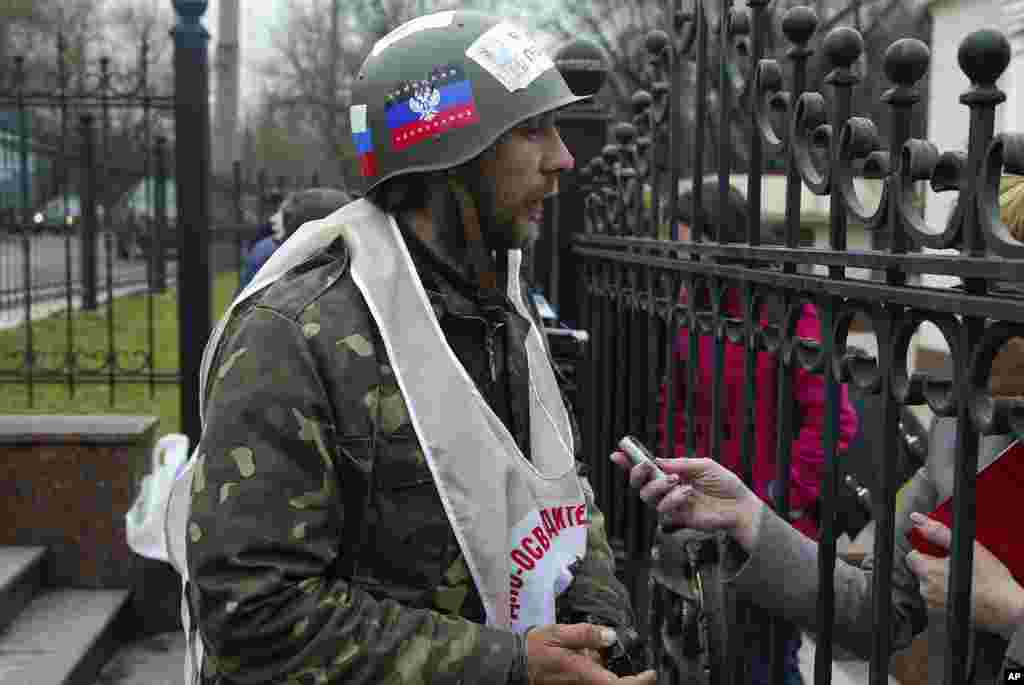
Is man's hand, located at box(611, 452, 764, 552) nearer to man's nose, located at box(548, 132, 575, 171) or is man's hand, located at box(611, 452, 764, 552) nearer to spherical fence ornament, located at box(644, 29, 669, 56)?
man's nose, located at box(548, 132, 575, 171)

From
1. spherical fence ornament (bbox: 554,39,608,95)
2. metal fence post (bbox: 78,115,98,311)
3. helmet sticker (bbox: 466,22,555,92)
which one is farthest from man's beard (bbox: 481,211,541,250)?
metal fence post (bbox: 78,115,98,311)

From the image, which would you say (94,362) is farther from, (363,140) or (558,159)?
(558,159)

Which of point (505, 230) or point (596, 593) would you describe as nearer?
point (505, 230)

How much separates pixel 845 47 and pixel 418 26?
69cm

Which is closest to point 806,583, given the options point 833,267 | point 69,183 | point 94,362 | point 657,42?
point 833,267

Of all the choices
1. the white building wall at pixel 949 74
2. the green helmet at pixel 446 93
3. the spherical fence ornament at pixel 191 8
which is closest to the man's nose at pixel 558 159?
the green helmet at pixel 446 93

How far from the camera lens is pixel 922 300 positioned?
1640 mm

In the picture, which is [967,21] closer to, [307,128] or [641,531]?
[641,531]

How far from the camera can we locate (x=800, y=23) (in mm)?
2061

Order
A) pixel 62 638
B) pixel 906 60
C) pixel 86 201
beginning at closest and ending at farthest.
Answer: pixel 906 60 → pixel 62 638 → pixel 86 201

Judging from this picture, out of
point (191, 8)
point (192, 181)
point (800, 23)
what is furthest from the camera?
point (192, 181)

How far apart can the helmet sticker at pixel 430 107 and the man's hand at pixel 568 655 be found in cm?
79

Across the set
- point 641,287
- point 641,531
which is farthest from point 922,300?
point 641,531

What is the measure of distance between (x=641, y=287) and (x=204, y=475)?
1.69 meters
